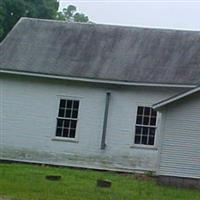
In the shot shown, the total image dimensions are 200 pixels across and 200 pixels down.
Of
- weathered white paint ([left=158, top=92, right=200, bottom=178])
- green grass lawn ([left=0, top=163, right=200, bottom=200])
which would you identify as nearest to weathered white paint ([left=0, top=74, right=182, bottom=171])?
green grass lawn ([left=0, top=163, right=200, bottom=200])

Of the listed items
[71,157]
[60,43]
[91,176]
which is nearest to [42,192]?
[91,176]

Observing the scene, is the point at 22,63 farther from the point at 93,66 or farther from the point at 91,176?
the point at 91,176

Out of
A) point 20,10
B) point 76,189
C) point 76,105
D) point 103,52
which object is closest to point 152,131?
point 76,105

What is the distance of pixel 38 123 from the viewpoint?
87.3 ft

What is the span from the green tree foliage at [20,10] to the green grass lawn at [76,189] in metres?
24.5

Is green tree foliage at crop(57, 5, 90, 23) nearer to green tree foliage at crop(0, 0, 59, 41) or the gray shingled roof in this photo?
green tree foliage at crop(0, 0, 59, 41)

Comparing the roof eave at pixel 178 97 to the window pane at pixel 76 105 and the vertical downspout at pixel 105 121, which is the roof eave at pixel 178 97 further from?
the window pane at pixel 76 105

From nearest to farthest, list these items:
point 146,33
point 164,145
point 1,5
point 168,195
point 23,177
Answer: point 168,195
point 23,177
point 164,145
point 146,33
point 1,5

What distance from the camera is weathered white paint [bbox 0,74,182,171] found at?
25.9m

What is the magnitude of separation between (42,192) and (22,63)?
11.7m

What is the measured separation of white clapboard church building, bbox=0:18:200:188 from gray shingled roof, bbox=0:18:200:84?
4cm

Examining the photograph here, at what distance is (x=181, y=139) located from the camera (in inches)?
862

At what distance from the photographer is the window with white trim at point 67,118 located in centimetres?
2661

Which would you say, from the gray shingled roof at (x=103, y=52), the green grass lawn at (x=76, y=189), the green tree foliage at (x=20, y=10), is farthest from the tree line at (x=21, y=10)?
the green grass lawn at (x=76, y=189)
